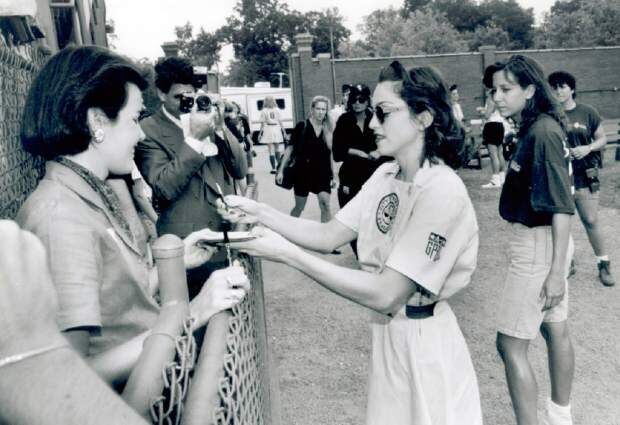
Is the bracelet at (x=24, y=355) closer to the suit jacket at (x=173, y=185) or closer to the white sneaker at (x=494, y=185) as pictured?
the suit jacket at (x=173, y=185)

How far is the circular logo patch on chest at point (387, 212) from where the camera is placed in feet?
7.83

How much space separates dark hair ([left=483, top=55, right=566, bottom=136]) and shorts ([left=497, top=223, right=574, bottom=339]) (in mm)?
645

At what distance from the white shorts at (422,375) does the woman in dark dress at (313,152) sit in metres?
5.37

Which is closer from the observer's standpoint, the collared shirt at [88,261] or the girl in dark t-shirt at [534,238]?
the collared shirt at [88,261]

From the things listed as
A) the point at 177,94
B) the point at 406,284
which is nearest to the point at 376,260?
the point at 406,284

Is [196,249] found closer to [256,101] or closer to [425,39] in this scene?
[256,101]

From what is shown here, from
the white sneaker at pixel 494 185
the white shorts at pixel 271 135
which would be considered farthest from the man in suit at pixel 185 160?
the white shorts at pixel 271 135

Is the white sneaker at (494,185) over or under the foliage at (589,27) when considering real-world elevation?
under

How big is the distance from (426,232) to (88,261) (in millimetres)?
1202

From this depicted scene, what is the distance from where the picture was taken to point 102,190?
5.57 ft

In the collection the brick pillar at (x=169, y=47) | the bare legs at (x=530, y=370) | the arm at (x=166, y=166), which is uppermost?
the brick pillar at (x=169, y=47)

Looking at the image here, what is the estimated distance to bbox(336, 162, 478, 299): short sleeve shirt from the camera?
2146 millimetres

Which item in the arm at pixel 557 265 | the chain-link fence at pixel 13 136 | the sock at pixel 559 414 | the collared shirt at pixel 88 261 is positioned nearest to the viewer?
the collared shirt at pixel 88 261

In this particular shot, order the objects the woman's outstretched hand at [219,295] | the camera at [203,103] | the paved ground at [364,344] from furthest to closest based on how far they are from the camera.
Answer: the paved ground at [364,344] < the camera at [203,103] < the woman's outstretched hand at [219,295]
